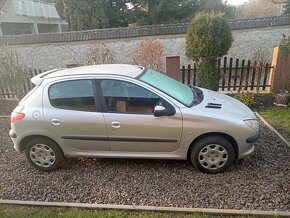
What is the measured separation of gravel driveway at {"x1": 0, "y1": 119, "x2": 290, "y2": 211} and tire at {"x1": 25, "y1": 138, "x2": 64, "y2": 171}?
13cm

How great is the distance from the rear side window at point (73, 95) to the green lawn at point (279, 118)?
3662 mm

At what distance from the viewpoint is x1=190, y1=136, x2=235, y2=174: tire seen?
11.7 feet

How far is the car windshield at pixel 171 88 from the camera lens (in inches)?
144

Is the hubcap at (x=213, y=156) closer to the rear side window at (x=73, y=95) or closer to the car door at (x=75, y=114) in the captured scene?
the car door at (x=75, y=114)

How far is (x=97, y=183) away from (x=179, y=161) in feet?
4.34

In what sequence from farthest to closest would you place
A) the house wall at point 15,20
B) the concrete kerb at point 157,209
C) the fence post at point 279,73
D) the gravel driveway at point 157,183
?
the house wall at point 15,20
the fence post at point 279,73
the gravel driveway at point 157,183
the concrete kerb at point 157,209

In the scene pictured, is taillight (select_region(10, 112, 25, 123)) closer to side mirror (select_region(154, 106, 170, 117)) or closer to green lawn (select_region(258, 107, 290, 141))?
side mirror (select_region(154, 106, 170, 117))

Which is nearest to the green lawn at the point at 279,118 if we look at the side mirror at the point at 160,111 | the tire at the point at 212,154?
the tire at the point at 212,154

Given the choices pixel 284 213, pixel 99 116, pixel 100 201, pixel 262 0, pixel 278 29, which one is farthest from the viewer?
pixel 262 0

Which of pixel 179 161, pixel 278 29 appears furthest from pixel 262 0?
pixel 179 161

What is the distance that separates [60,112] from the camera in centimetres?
369

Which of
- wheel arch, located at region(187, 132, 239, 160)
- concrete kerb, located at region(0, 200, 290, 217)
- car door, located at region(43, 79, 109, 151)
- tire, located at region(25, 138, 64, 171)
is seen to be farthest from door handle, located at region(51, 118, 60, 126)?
wheel arch, located at region(187, 132, 239, 160)

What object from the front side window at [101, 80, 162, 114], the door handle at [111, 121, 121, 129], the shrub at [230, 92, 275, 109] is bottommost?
the shrub at [230, 92, 275, 109]

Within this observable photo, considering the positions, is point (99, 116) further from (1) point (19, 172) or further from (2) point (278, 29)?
(2) point (278, 29)
